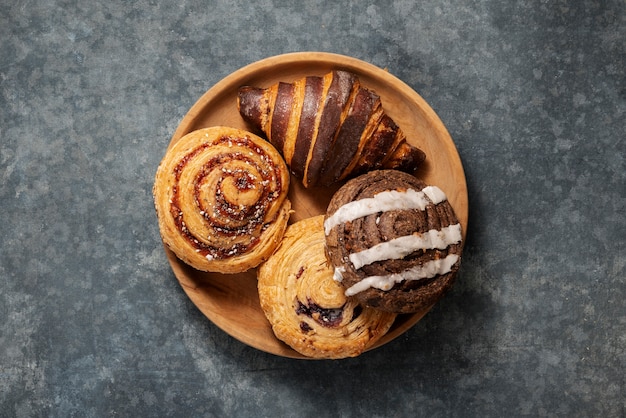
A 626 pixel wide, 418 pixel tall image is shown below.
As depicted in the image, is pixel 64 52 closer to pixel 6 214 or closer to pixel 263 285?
pixel 6 214

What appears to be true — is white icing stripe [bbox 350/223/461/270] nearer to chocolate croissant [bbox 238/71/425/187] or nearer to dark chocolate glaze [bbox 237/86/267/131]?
chocolate croissant [bbox 238/71/425/187]

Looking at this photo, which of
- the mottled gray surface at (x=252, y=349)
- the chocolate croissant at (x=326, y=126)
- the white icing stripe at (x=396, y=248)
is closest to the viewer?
the white icing stripe at (x=396, y=248)

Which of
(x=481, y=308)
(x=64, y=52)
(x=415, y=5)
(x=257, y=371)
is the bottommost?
(x=257, y=371)

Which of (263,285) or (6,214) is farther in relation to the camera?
(6,214)

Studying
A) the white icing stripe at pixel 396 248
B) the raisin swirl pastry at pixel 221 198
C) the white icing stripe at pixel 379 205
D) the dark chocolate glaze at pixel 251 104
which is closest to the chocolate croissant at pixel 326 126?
the dark chocolate glaze at pixel 251 104

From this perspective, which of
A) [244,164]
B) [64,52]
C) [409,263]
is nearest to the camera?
[409,263]

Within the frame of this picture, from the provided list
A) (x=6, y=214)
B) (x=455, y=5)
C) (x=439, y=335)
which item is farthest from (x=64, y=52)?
(x=439, y=335)

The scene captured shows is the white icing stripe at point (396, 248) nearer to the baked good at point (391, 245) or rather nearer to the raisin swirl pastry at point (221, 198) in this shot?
the baked good at point (391, 245)
